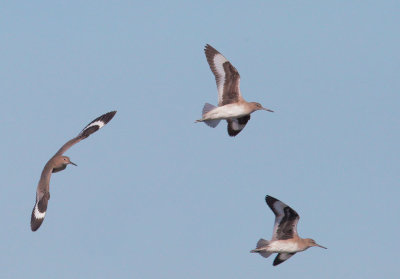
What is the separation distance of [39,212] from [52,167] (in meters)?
1.33

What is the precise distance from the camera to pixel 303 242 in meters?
17.5

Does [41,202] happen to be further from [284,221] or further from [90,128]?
[284,221]

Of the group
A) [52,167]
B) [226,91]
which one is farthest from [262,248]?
[52,167]

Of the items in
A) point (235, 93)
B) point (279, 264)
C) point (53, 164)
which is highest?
point (235, 93)

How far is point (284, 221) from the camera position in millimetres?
17188

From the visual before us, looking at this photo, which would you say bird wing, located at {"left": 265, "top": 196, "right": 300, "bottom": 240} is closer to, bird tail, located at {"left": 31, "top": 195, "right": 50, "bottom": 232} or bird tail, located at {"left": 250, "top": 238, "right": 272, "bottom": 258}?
bird tail, located at {"left": 250, "top": 238, "right": 272, "bottom": 258}

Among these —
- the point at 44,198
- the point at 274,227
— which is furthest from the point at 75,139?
the point at 274,227

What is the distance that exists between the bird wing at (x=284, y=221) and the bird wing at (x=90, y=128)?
175 inches

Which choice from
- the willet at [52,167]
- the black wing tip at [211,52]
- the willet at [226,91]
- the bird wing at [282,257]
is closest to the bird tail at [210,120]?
the willet at [226,91]

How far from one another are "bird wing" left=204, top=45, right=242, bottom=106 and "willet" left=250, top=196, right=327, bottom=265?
213 cm

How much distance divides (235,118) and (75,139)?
10.8 ft

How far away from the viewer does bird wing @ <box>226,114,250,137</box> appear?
745 inches

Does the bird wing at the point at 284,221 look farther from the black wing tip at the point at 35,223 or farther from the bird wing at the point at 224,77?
the black wing tip at the point at 35,223

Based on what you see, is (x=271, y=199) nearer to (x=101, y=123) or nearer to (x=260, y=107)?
(x=260, y=107)
